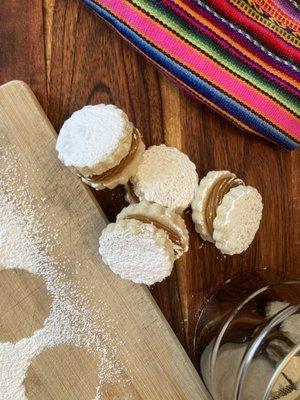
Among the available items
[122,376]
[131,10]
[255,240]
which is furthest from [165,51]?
[122,376]

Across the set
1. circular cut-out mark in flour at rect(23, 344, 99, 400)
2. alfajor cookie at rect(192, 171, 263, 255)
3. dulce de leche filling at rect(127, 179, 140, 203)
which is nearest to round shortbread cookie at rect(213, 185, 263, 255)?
alfajor cookie at rect(192, 171, 263, 255)

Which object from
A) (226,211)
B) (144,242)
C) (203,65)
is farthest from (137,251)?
(203,65)

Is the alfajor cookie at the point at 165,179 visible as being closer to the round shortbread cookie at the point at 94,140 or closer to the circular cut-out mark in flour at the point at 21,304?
the round shortbread cookie at the point at 94,140

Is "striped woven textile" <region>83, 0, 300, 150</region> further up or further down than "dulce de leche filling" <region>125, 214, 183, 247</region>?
further up

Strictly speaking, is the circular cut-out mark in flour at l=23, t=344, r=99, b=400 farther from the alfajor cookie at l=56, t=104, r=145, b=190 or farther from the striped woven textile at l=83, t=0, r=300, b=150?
the striped woven textile at l=83, t=0, r=300, b=150

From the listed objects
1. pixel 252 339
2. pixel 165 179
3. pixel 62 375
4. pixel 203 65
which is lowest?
pixel 62 375

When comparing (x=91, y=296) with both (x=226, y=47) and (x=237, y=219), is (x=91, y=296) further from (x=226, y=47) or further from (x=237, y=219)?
(x=226, y=47)
